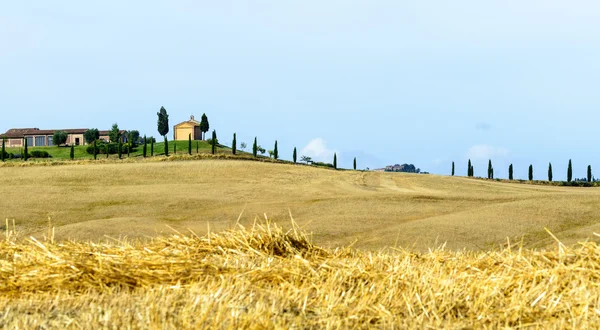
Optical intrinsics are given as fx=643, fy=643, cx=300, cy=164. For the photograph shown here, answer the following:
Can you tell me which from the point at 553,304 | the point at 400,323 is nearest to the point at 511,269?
the point at 553,304

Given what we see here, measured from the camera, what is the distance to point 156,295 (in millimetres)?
4375

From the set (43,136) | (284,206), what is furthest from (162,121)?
(284,206)

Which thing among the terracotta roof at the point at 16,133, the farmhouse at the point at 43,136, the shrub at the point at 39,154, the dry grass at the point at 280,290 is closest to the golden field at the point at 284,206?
the dry grass at the point at 280,290

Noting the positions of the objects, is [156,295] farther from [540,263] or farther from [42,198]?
[42,198]

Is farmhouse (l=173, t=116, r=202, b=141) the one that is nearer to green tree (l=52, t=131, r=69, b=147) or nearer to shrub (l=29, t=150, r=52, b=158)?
green tree (l=52, t=131, r=69, b=147)

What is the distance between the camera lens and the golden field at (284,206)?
50.4 feet

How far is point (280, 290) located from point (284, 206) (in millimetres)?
18307

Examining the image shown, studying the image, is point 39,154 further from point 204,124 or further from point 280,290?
point 280,290

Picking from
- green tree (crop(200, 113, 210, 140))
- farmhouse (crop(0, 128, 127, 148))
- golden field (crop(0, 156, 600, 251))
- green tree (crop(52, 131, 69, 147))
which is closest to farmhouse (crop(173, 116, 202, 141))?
green tree (crop(200, 113, 210, 140))

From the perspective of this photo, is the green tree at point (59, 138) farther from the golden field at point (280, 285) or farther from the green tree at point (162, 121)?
the golden field at point (280, 285)

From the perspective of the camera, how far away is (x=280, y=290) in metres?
4.64

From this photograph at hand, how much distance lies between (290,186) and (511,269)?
2723 centimetres

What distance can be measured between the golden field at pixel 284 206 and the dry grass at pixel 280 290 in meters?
1.09

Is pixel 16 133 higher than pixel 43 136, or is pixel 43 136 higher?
pixel 16 133
